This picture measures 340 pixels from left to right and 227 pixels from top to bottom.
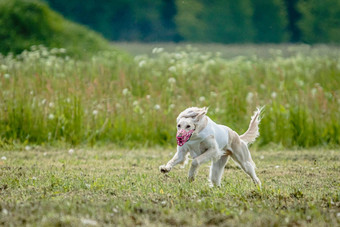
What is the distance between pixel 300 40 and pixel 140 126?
19.5 m

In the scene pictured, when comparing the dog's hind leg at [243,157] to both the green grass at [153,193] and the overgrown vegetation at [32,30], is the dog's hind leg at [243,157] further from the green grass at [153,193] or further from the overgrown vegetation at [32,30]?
the overgrown vegetation at [32,30]

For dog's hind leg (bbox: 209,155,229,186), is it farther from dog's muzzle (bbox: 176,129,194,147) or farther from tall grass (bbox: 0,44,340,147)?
tall grass (bbox: 0,44,340,147)

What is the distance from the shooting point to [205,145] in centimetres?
568

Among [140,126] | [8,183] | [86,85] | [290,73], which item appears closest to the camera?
[8,183]

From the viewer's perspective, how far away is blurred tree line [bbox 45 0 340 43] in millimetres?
25562

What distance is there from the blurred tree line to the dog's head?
19.8 metres

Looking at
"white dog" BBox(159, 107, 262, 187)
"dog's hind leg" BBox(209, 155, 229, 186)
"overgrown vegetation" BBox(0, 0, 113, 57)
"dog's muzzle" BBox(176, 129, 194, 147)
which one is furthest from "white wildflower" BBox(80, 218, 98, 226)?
"overgrown vegetation" BBox(0, 0, 113, 57)

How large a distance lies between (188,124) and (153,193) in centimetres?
73

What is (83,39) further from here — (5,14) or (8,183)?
(8,183)

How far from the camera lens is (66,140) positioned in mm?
9438

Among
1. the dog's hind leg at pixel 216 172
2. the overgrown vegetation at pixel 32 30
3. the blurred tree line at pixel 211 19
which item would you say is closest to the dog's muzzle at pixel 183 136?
the dog's hind leg at pixel 216 172

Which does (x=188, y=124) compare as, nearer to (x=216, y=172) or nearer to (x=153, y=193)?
(x=153, y=193)

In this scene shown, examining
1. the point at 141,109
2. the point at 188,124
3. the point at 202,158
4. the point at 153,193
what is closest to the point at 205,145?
the point at 202,158

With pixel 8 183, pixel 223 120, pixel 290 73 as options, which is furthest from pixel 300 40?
pixel 8 183
